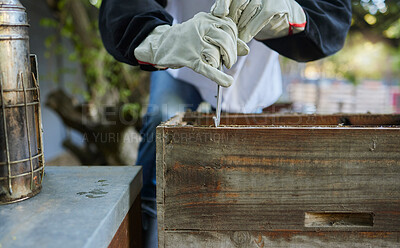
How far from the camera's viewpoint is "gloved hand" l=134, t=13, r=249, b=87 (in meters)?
1.11

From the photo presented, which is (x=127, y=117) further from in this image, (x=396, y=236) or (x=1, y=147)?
(x=396, y=236)

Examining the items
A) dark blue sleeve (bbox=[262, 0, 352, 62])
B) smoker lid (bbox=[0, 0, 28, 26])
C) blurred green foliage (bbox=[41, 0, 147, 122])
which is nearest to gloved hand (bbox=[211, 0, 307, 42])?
dark blue sleeve (bbox=[262, 0, 352, 62])

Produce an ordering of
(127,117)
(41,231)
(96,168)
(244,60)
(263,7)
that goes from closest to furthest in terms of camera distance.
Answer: (41,231), (263,7), (96,168), (244,60), (127,117)

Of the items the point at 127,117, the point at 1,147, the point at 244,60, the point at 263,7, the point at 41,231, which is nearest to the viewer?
the point at 41,231

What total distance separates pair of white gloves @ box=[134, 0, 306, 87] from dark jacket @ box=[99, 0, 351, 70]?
100 mm

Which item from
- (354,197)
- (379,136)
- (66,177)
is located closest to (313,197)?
(354,197)

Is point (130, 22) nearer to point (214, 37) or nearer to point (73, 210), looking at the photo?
point (214, 37)

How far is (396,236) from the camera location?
1.02 meters

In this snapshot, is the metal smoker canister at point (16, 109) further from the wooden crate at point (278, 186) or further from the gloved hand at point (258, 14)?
the gloved hand at point (258, 14)

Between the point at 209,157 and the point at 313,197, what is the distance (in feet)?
1.07

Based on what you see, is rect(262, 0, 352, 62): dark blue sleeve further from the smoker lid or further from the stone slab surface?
the smoker lid

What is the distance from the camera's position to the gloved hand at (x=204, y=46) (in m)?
1.11

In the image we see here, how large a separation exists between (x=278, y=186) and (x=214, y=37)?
1.68ft

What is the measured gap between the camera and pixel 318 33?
1523 mm
